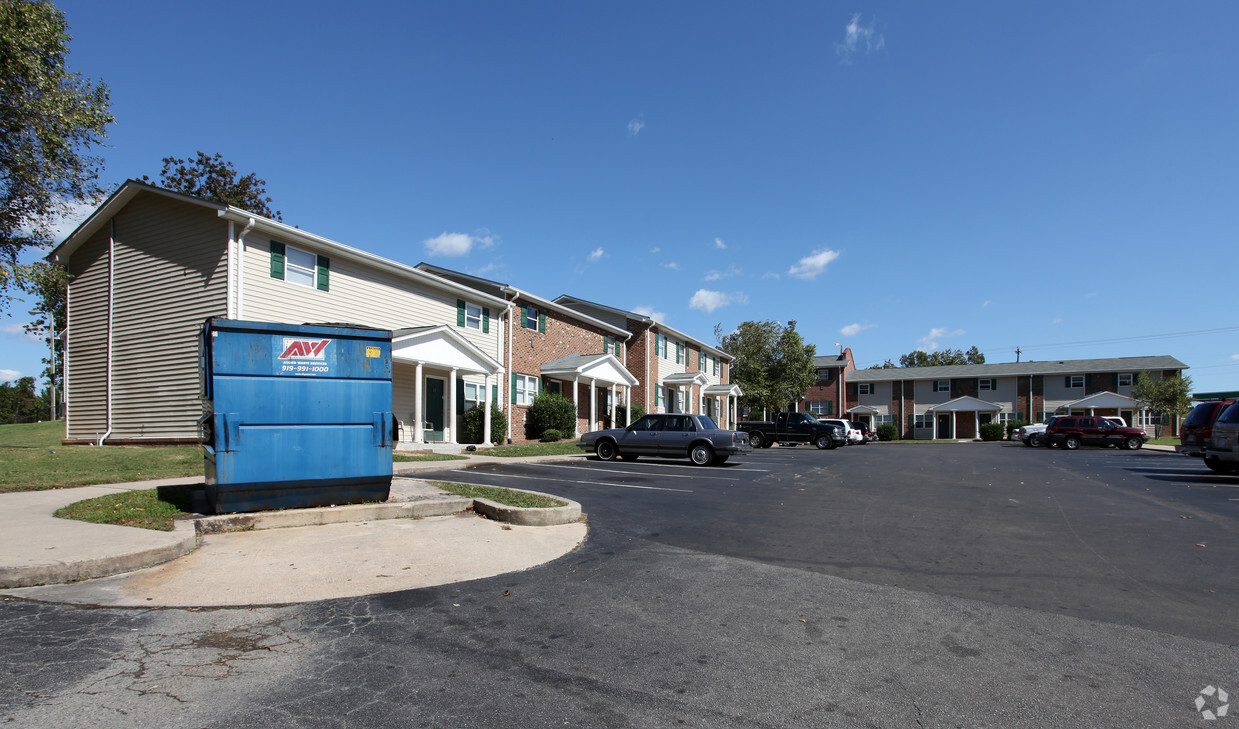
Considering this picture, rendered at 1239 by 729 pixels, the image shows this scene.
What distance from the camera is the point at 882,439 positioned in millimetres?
58750

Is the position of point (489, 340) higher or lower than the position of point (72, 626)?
higher

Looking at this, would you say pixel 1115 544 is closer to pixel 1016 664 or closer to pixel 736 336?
pixel 1016 664

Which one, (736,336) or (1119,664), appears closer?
(1119,664)

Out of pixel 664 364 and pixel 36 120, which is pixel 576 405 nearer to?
pixel 664 364

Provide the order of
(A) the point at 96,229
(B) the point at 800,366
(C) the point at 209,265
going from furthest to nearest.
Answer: (B) the point at 800,366
(A) the point at 96,229
(C) the point at 209,265

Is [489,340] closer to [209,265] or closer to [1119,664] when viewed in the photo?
[209,265]

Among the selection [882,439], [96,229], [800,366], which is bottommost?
[882,439]

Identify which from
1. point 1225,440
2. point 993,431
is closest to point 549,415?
point 1225,440

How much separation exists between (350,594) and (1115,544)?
8057 millimetres

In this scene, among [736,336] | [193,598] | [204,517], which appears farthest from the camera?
[736,336]

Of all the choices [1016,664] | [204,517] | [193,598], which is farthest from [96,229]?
[1016,664]

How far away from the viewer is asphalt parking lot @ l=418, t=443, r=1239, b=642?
5.54m

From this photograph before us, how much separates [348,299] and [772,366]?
123ft

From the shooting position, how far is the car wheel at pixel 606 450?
19.3 m
